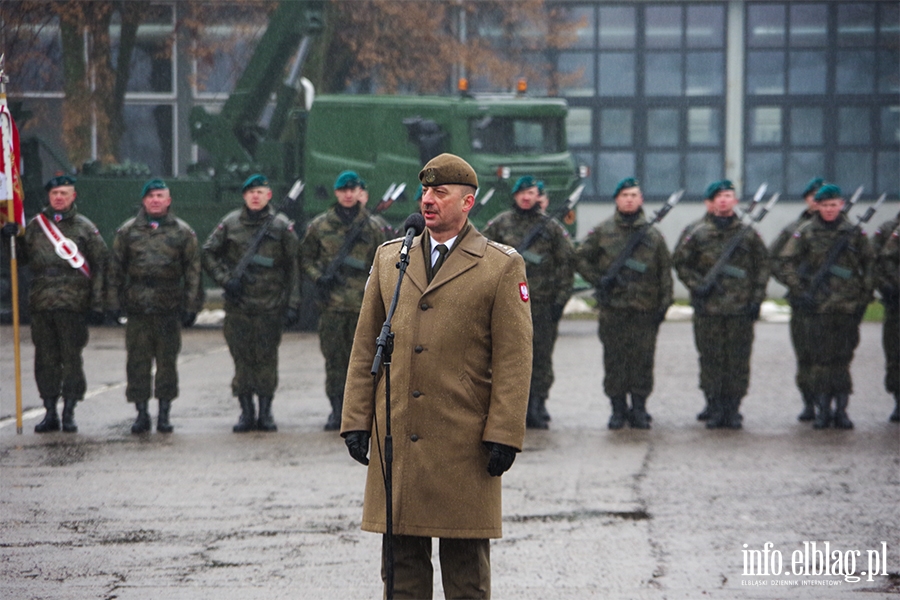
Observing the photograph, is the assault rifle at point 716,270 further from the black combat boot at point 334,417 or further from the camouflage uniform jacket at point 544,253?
the black combat boot at point 334,417

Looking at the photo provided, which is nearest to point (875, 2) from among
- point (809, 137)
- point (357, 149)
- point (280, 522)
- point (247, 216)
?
point (809, 137)

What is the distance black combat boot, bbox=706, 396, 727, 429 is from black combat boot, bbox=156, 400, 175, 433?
4303 millimetres

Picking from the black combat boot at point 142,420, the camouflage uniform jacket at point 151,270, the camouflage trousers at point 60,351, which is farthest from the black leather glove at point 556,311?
the camouflage trousers at point 60,351

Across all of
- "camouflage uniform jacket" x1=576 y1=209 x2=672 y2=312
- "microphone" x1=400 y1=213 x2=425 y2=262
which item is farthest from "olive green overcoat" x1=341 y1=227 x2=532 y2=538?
"camouflage uniform jacket" x1=576 y1=209 x2=672 y2=312

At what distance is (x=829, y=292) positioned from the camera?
1105 centimetres

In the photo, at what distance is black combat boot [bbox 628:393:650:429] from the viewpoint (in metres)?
10.9

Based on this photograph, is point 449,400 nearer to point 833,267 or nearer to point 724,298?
point 724,298

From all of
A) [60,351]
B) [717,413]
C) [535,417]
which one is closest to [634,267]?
[717,413]

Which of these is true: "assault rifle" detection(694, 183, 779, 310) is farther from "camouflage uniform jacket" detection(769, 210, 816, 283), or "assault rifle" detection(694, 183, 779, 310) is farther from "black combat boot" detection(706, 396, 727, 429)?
"black combat boot" detection(706, 396, 727, 429)

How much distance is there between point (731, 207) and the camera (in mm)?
11219

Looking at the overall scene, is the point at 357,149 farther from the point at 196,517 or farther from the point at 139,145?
the point at 196,517

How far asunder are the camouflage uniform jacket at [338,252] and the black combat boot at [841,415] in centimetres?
392

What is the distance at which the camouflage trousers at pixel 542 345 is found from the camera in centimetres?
1105

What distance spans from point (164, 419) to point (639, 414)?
379 cm
